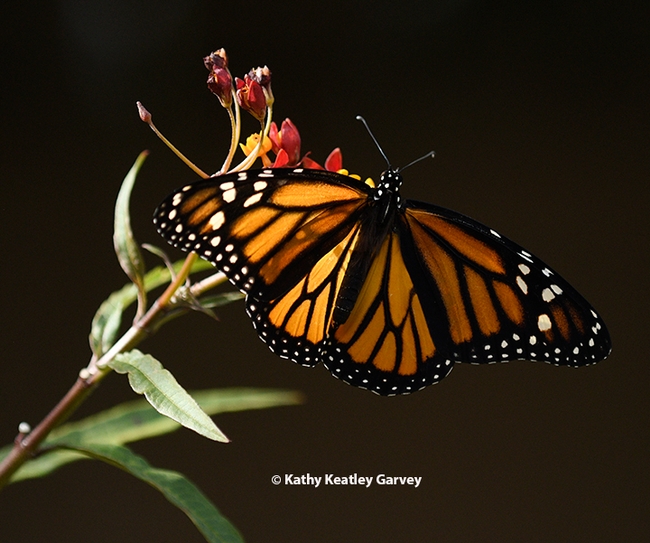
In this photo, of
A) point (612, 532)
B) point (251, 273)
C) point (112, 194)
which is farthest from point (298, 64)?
point (612, 532)

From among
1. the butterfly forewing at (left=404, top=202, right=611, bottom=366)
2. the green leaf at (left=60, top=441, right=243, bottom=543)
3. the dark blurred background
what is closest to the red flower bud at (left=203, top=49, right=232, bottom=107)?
the butterfly forewing at (left=404, top=202, right=611, bottom=366)

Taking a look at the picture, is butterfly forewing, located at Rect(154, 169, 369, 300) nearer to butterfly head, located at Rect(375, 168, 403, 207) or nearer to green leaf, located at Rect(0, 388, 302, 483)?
butterfly head, located at Rect(375, 168, 403, 207)

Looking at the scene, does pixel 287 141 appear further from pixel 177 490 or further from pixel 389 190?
pixel 177 490

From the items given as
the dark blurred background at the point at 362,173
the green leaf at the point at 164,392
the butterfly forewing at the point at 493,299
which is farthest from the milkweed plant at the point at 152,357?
the dark blurred background at the point at 362,173

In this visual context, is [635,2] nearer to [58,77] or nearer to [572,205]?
[572,205]

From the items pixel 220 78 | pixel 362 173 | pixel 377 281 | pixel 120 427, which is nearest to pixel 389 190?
pixel 377 281

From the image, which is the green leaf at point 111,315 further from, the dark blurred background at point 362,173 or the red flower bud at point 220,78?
the dark blurred background at point 362,173
